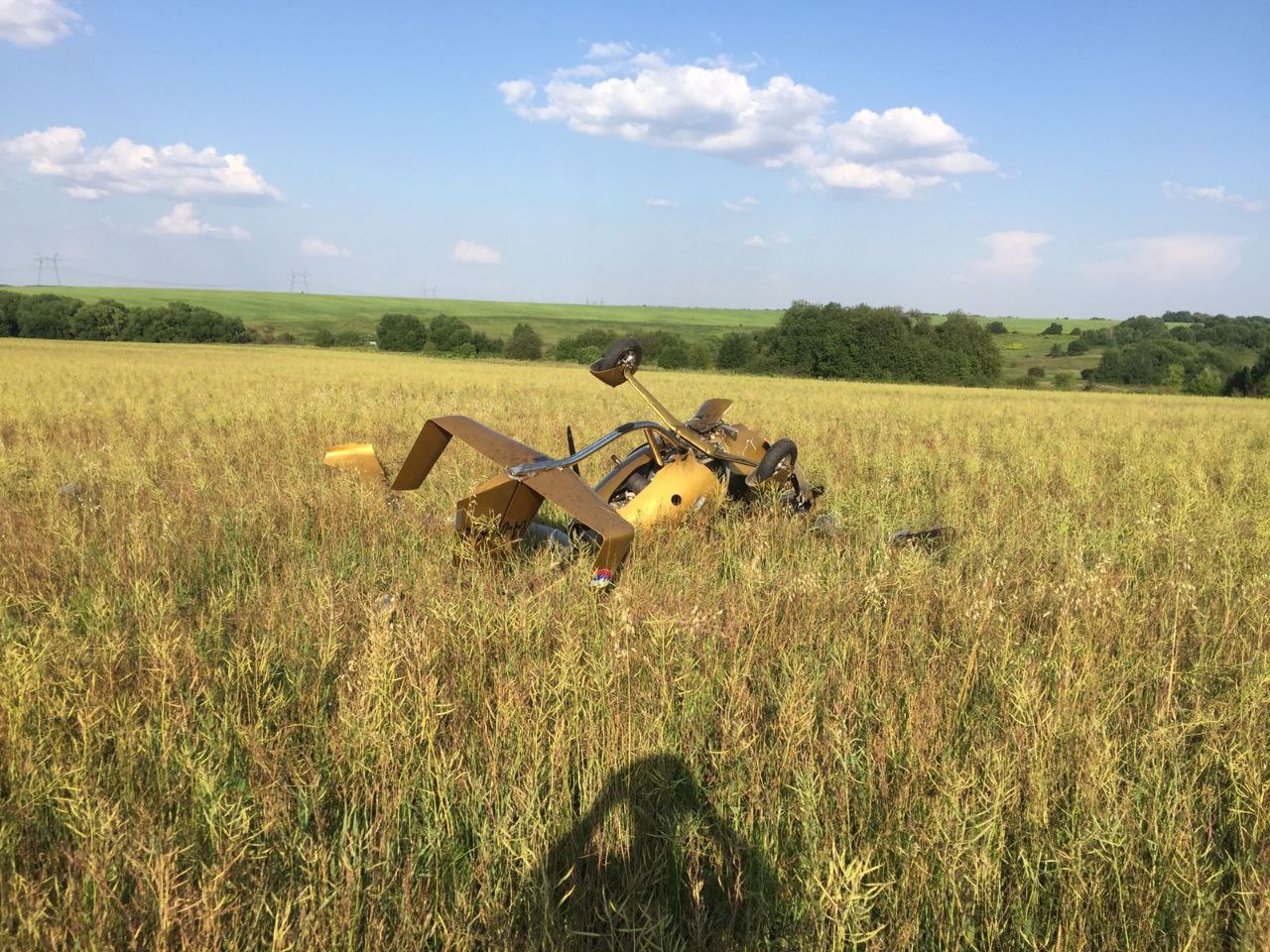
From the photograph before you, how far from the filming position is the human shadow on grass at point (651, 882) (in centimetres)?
177

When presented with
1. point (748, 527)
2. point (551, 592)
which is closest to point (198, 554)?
point (551, 592)

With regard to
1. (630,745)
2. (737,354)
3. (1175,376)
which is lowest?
(630,745)

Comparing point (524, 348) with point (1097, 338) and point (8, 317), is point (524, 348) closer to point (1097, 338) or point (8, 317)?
point (8, 317)

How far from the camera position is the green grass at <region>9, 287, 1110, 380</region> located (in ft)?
305

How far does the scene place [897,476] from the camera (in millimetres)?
8320

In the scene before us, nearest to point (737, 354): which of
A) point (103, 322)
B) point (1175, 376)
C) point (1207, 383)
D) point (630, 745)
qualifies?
point (1207, 383)

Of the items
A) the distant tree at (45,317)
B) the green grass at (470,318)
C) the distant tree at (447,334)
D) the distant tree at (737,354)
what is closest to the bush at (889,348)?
the distant tree at (737,354)

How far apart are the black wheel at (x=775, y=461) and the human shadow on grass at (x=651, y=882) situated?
7.56 ft

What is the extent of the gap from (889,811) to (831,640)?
1.35m

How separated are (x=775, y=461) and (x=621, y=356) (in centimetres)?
112

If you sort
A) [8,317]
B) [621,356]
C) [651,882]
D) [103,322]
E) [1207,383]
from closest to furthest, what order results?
[651,882]
[621,356]
[1207,383]
[8,317]
[103,322]

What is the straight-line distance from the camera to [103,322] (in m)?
65.1

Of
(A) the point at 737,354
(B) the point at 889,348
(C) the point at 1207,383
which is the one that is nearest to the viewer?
(C) the point at 1207,383

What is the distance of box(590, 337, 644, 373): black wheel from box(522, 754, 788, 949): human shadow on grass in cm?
221
